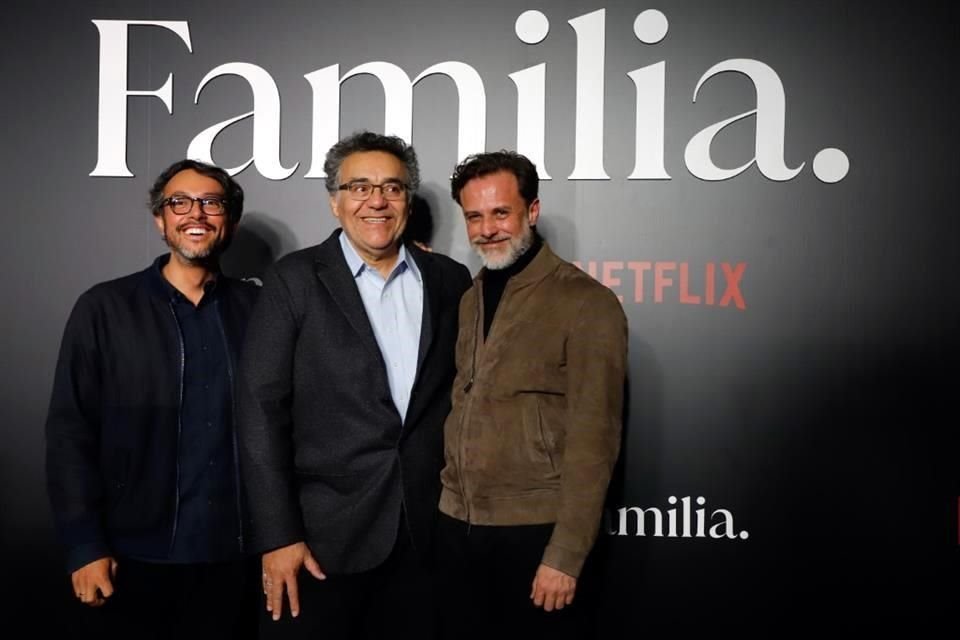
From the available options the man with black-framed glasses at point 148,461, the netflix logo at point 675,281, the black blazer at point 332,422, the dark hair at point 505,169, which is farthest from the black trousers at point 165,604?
the netflix logo at point 675,281

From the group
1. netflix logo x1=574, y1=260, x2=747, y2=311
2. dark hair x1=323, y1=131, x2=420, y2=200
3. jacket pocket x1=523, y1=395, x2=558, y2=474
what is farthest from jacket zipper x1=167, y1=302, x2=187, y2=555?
netflix logo x1=574, y1=260, x2=747, y2=311

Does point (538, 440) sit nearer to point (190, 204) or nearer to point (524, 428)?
point (524, 428)

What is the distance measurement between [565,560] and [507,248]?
2.42 feet

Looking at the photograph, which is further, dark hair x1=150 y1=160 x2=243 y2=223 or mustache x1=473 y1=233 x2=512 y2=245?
dark hair x1=150 y1=160 x2=243 y2=223

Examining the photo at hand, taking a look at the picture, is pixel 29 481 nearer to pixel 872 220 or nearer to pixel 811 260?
pixel 811 260

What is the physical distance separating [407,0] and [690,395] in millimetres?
1568

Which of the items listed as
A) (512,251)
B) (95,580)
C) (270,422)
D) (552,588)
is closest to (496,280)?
(512,251)

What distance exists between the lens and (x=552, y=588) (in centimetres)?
186

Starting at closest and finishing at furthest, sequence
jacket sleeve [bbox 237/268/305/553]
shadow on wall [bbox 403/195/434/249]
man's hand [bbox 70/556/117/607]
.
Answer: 1. jacket sleeve [bbox 237/268/305/553]
2. man's hand [bbox 70/556/117/607]
3. shadow on wall [bbox 403/195/434/249]

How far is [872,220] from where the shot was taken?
2.69 m

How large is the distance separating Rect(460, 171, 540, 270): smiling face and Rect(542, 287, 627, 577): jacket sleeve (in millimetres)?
286

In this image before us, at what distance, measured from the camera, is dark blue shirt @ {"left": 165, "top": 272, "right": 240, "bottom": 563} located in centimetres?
212

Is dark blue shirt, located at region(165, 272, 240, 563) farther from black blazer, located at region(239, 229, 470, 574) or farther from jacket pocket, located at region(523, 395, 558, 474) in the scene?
jacket pocket, located at region(523, 395, 558, 474)

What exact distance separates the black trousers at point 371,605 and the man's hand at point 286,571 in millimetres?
42
